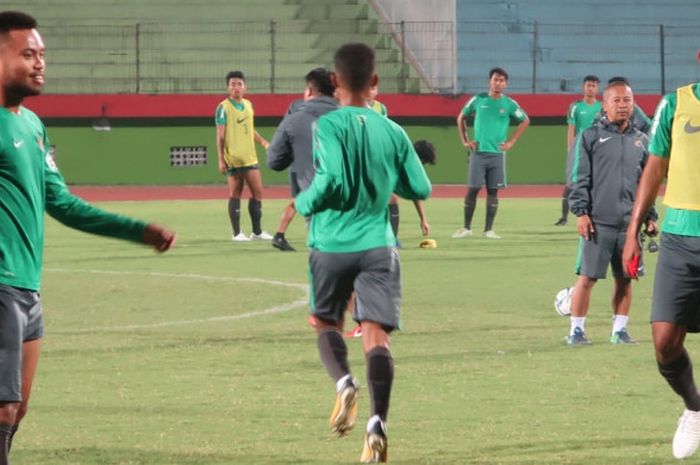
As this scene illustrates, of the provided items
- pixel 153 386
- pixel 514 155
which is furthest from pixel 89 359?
pixel 514 155

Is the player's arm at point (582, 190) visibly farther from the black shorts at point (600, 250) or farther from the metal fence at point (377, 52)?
the metal fence at point (377, 52)

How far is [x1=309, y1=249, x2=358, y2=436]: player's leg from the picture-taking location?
8.52 meters

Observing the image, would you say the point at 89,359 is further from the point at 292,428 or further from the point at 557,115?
the point at 557,115

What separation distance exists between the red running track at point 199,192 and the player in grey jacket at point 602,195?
2229 cm

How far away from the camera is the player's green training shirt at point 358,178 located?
8.38 meters

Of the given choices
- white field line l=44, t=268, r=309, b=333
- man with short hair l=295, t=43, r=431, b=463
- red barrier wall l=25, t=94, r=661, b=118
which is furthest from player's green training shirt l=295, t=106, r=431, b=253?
red barrier wall l=25, t=94, r=661, b=118

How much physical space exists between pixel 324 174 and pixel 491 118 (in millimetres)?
17641

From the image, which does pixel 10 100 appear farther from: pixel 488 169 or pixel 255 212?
pixel 488 169

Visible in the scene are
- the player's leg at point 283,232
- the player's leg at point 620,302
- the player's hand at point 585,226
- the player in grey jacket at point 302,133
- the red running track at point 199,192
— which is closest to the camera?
the player in grey jacket at point 302,133

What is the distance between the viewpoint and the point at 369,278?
8555mm

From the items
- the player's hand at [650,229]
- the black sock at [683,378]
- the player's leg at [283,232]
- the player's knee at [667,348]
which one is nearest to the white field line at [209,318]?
the player's leg at [283,232]

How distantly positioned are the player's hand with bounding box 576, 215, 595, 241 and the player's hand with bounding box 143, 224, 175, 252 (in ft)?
20.4

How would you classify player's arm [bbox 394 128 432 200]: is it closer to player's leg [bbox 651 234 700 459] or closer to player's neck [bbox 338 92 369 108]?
player's neck [bbox 338 92 369 108]

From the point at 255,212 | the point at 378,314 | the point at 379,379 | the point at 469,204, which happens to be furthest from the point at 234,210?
the point at 379,379
